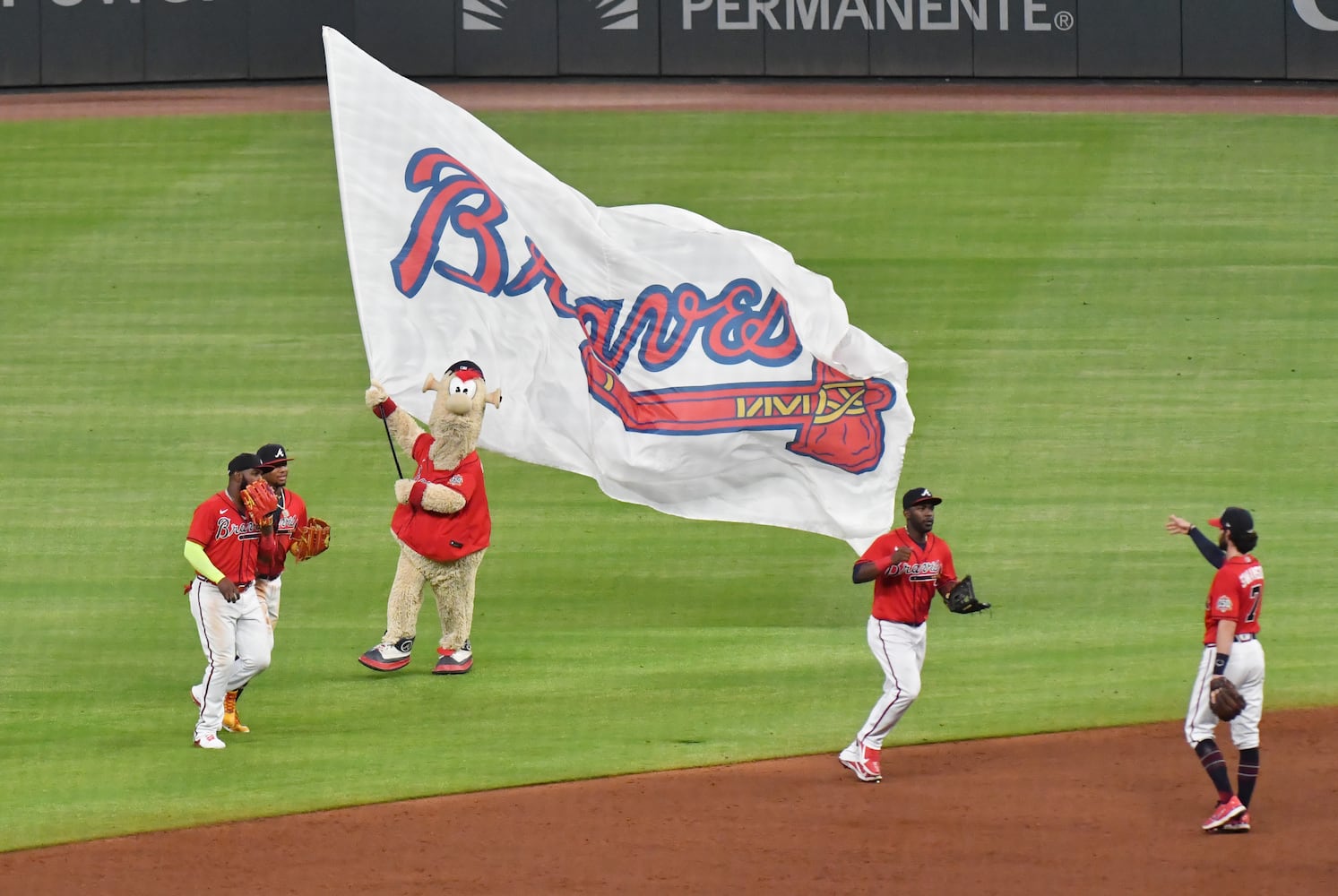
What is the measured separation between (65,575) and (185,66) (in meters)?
15.0

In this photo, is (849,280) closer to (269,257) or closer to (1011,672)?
(269,257)

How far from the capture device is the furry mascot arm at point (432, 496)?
38.3ft

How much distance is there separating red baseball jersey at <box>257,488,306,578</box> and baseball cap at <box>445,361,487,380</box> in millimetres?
1180

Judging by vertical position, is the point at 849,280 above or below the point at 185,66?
below

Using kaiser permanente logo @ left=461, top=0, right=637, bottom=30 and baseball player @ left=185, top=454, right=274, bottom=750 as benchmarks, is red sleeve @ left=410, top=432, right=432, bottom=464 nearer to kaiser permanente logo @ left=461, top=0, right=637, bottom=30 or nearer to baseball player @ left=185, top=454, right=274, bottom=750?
baseball player @ left=185, top=454, right=274, bottom=750

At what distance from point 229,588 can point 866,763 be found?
134 inches

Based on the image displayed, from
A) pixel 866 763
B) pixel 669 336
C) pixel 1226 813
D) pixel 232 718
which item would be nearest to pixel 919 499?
Answer: pixel 866 763

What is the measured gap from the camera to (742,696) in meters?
12.0

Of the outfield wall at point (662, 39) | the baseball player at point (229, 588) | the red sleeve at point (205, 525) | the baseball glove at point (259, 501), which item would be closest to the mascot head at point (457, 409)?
the baseball glove at point (259, 501)

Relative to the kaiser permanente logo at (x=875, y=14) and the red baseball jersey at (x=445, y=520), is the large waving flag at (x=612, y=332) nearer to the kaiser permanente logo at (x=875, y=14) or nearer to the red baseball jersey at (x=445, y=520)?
the red baseball jersey at (x=445, y=520)

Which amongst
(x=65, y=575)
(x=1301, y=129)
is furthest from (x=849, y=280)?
(x=65, y=575)

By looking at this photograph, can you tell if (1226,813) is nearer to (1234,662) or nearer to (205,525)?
(1234,662)

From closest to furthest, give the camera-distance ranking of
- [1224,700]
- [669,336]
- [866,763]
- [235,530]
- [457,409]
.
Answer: [1224,700]
[866,763]
[235,530]
[457,409]
[669,336]

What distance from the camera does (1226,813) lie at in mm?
9422
